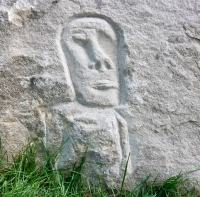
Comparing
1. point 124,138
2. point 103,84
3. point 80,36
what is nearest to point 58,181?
point 124,138

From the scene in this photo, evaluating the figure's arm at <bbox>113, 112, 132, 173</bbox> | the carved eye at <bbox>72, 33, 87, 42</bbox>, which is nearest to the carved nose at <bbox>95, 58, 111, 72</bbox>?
the carved eye at <bbox>72, 33, 87, 42</bbox>

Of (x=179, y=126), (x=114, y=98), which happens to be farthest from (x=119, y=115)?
(x=179, y=126)

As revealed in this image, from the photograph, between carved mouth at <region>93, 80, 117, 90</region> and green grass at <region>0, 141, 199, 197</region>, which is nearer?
green grass at <region>0, 141, 199, 197</region>

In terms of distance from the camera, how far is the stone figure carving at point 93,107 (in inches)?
68.2

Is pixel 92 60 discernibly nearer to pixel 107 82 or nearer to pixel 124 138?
pixel 107 82

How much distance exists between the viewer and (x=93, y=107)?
1.78 m

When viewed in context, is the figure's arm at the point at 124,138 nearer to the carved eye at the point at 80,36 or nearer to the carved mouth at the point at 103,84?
the carved mouth at the point at 103,84

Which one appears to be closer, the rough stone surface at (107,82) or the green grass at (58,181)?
the green grass at (58,181)

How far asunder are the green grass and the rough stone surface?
43 mm

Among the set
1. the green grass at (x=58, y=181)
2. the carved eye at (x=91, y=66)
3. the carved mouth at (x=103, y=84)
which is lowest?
the green grass at (x=58, y=181)

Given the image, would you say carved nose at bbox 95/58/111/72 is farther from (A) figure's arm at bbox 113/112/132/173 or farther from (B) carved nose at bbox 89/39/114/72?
(A) figure's arm at bbox 113/112/132/173

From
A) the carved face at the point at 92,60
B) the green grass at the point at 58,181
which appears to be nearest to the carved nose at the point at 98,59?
the carved face at the point at 92,60

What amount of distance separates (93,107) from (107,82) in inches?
4.9

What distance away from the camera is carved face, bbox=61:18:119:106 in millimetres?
1769
